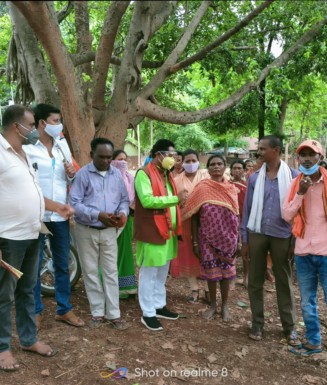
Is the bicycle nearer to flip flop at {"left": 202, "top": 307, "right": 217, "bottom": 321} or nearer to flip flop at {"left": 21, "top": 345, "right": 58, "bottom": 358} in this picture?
flip flop at {"left": 21, "top": 345, "right": 58, "bottom": 358}

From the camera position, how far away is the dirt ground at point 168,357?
10.4 ft

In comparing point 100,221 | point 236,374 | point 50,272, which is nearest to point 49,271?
point 50,272

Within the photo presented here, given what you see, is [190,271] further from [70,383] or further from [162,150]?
[70,383]

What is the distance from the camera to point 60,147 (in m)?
3.73

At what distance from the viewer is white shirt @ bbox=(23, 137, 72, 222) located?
11.6 feet

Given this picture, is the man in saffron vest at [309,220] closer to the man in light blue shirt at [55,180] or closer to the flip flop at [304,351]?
the flip flop at [304,351]

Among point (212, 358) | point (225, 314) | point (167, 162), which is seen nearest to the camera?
point (212, 358)

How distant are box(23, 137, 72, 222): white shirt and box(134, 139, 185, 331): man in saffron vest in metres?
0.73

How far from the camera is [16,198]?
9.45ft

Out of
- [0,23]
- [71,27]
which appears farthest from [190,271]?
[0,23]

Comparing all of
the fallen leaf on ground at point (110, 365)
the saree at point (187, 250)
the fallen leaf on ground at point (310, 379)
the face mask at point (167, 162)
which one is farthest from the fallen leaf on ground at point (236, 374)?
the face mask at point (167, 162)

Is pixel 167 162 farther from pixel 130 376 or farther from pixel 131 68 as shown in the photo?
pixel 130 376

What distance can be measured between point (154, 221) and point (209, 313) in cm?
135

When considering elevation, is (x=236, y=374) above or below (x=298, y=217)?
below
